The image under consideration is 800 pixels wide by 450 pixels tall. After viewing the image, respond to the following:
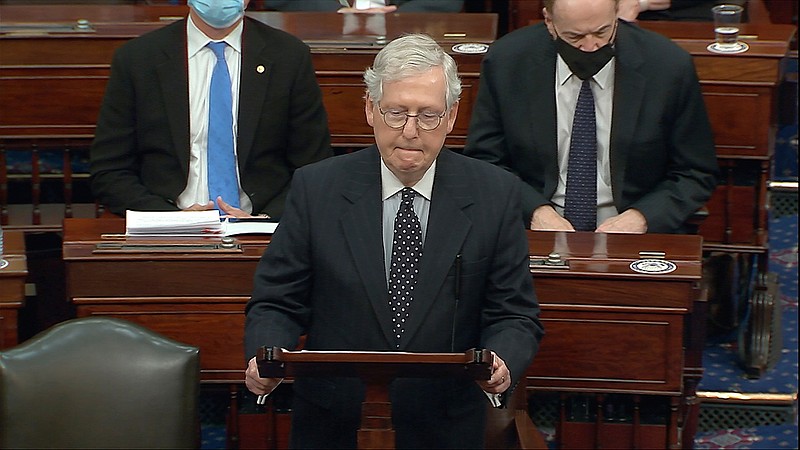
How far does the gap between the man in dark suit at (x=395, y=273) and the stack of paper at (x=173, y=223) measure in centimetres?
80

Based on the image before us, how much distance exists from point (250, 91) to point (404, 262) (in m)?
1.28

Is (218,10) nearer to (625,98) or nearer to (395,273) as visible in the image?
(625,98)

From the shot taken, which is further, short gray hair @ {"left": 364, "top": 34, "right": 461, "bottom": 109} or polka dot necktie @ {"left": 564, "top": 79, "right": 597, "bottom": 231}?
polka dot necktie @ {"left": 564, "top": 79, "right": 597, "bottom": 231}

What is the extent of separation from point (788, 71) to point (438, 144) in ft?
8.59

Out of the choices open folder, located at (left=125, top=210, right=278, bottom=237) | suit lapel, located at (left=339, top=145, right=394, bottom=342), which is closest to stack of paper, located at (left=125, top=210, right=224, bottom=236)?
open folder, located at (left=125, top=210, right=278, bottom=237)

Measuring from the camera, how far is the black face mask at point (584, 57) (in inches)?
153

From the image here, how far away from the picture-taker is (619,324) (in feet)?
11.6

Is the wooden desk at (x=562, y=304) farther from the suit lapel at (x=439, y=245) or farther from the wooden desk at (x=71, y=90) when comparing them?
the wooden desk at (x=71, y=90)

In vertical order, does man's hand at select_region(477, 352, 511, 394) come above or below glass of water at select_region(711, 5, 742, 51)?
below

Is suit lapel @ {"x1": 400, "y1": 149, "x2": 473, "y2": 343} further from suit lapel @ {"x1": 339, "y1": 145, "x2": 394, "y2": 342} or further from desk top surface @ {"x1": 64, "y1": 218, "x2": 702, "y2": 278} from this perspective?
desk top surface @ {"x1": 64, "y1": 218, "x2": 702, "y2": 278}

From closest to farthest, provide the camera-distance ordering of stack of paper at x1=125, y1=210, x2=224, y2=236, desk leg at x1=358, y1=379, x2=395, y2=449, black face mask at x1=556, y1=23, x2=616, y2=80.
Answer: desk leg at x1=358, y1=379, x2=395, y2=449, stack of paper at x1=125, y1=210, x2=224, y2=236, black face mask at x1=556, y1=23, x2=616, y2=80

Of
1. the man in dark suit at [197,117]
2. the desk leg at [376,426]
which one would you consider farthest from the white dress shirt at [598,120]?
the desk leg at [376,426]

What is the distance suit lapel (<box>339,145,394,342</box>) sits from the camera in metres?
2.85

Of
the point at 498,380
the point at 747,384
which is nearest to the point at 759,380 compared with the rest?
the point at 747,384
